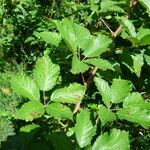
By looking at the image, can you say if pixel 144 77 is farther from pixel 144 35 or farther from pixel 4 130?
pixel 4 130

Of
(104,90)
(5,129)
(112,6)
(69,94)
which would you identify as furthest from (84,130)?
(5,129)

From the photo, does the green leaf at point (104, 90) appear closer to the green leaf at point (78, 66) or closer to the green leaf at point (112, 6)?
the green leaf at point (78, 66)

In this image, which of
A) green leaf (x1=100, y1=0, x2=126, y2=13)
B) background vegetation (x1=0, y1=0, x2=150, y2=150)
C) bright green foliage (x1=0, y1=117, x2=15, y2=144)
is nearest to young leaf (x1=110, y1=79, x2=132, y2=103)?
background vegetation (x1=0, y1=0, x2=150, y2=150)

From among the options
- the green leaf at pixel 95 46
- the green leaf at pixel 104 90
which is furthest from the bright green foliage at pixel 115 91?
the green leaf at pixel 95 46

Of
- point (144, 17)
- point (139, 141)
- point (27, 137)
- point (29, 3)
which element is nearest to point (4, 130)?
point (139, 141)

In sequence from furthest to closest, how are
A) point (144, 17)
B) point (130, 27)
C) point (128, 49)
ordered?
point (144, 17)
point (128, 49)
point (130, 27)

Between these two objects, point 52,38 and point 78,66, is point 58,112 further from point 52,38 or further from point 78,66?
point 52,38
